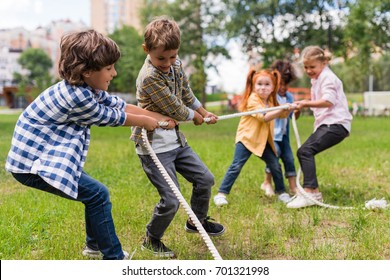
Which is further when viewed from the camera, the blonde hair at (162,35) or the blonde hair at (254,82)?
the blonde hair at (254,82)

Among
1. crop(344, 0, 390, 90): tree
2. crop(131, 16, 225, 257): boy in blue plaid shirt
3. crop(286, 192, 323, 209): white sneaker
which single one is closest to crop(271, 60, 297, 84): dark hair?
crop(286, 192, 323, 209): white sneaker

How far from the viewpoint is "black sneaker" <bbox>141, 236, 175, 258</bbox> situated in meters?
3.39

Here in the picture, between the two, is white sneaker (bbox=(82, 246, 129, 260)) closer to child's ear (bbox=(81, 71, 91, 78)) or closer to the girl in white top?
child's ear (bbox=(81, 71, 91, 78))

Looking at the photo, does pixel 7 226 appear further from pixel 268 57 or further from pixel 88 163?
pixel 268 57

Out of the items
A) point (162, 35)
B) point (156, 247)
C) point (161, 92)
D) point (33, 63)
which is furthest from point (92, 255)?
point (33, 63)

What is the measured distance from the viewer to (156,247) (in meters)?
3.46

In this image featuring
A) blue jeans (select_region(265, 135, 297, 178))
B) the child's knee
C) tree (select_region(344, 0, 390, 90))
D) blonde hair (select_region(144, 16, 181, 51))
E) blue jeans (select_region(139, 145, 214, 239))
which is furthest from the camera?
tree (select_region(344, 0, 390, 90))

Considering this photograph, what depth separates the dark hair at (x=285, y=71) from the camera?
5488 millimetres

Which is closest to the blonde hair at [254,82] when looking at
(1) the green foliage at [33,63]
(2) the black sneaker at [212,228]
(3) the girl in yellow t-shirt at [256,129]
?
(3) the girl in yellow t-shirt at [256,129]

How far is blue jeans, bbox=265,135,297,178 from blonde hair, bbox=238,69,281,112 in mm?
554

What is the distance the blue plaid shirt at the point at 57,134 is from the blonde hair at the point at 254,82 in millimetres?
2466

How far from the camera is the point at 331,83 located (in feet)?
15.9

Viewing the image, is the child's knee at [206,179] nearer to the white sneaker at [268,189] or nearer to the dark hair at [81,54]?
the dark hair at [81,54]

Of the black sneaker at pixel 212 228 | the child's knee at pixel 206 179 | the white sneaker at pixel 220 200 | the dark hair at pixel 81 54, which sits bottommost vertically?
the white sneaker at pixel 220 200
